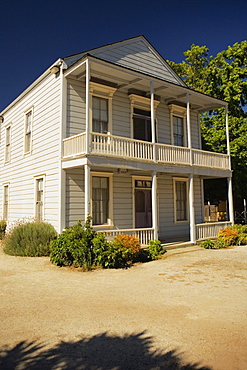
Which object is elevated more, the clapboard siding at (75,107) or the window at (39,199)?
the clapboard siding at (75,107)

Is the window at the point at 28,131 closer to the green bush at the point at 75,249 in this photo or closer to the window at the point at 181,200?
the green bush at the point at 75,249

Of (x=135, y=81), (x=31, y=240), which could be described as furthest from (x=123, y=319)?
(x=135, y=81)

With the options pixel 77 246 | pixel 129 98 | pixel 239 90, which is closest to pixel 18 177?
pixel 129 98

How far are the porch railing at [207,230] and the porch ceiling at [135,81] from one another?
6308 millimetres

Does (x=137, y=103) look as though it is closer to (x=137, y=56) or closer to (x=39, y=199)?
(x=137, y=56)

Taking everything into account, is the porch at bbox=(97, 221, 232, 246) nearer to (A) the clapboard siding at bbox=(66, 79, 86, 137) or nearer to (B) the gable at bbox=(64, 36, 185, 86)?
(A) the clapboard siding at bbox=(66, 79, 86, 137)

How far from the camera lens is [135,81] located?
12961mm

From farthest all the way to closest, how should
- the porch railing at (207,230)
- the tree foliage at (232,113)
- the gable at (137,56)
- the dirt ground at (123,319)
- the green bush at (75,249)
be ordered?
the tree foliage at (232,113)
the porch railing at (207,230)
the gable at (137,56)
the green bush at (75,249)
the dirt ground at (123,319)

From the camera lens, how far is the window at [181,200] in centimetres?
1593

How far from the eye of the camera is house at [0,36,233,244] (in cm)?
1145

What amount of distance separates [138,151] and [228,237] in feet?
19.1

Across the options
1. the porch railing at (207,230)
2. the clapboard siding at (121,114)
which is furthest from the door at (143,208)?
the clapboard siding at (121,114)

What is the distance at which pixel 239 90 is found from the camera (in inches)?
777

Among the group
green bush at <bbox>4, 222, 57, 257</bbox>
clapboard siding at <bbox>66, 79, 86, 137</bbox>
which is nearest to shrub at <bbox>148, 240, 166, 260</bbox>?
green bush at <bbox>4, 222, 57, 257</bbox>
